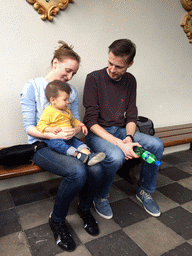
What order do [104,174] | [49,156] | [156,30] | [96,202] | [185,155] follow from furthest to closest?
1. [185,155]
2. [156,30]
3. [96,202]
4. [104,174]
5. [49,156]

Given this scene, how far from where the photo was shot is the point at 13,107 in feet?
6.68

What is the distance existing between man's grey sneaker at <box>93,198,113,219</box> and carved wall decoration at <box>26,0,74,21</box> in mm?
1788

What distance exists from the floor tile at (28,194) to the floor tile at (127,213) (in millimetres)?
694

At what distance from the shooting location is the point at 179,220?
5.70 feet

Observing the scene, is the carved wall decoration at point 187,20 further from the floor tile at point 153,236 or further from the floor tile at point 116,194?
the floor tile at point 153,236

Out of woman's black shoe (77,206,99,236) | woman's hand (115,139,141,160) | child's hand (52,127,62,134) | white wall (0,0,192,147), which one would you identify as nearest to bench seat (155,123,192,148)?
white wall (0,0,192,147)

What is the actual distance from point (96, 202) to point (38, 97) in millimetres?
1021

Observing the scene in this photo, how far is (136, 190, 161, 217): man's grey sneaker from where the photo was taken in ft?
5.87

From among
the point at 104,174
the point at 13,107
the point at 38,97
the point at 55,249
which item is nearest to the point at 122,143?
the point at 104,174

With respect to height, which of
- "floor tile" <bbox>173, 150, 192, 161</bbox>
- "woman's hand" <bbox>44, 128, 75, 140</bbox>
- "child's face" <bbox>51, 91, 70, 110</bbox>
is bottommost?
"floor tile" <bbox>173, 150, 192, 161</bbox>

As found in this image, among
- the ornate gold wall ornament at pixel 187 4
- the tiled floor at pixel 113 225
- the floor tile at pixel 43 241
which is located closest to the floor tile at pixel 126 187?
the tiled floor at pixel 113 225

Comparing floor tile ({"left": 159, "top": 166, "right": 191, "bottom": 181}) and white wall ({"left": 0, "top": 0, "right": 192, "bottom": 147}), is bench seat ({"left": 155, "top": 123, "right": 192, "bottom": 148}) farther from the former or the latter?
floor tile ({"left": 159, "top": 166, "right": 191, "bottom": 181})

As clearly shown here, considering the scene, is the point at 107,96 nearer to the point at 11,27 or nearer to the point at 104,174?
the point at 104,174

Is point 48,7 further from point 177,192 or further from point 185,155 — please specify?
point 185,155
